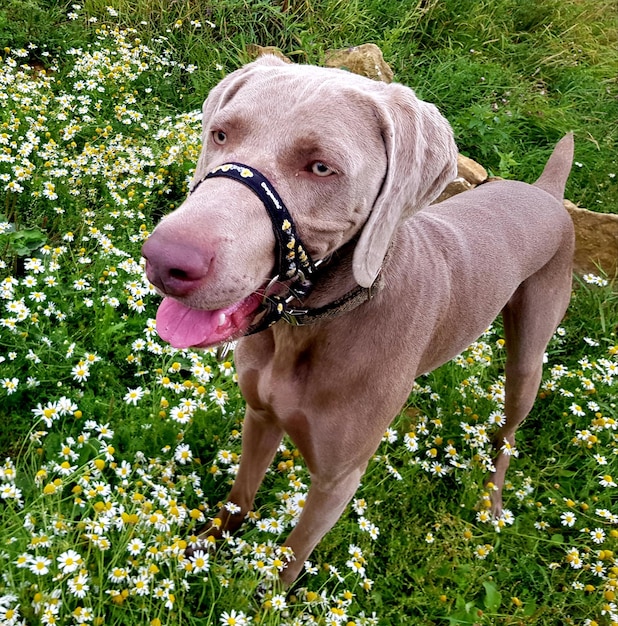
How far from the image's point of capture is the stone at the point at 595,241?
15.1 feet

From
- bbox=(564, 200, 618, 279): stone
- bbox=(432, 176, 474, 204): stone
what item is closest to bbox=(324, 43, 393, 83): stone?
bbox=(432, 176, 474, 204): stone

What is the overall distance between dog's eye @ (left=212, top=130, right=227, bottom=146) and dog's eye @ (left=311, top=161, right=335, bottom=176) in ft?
0.91

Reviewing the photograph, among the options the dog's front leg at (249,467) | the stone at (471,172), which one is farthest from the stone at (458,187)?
the dog's front leg at (249,467)

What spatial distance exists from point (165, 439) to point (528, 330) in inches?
66.6

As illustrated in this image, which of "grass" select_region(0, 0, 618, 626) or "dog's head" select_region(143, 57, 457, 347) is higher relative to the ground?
"dog's head" select_region(143, 57, 457, 347)

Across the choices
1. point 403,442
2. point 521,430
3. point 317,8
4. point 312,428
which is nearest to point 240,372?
point 312,428

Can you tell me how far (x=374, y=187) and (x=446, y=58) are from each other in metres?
4.76

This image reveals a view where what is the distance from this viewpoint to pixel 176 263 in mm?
1363

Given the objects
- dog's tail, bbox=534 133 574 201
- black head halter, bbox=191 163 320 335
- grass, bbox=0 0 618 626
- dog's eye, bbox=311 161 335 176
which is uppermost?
dog's eye, bbox=311 161 335 176

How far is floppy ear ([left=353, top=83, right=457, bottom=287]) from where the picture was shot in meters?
1.73

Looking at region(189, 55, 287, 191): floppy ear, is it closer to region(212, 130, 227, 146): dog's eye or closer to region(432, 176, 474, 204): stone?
region(212, 130, 227, 146): dog's eye

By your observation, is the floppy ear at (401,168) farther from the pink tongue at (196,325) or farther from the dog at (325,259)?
the pink tongue at (196,325)

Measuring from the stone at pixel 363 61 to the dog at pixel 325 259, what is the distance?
106 inches

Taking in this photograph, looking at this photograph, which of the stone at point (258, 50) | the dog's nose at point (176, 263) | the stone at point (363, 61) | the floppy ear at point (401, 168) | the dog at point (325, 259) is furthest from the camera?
the stone at point (258, 50)
